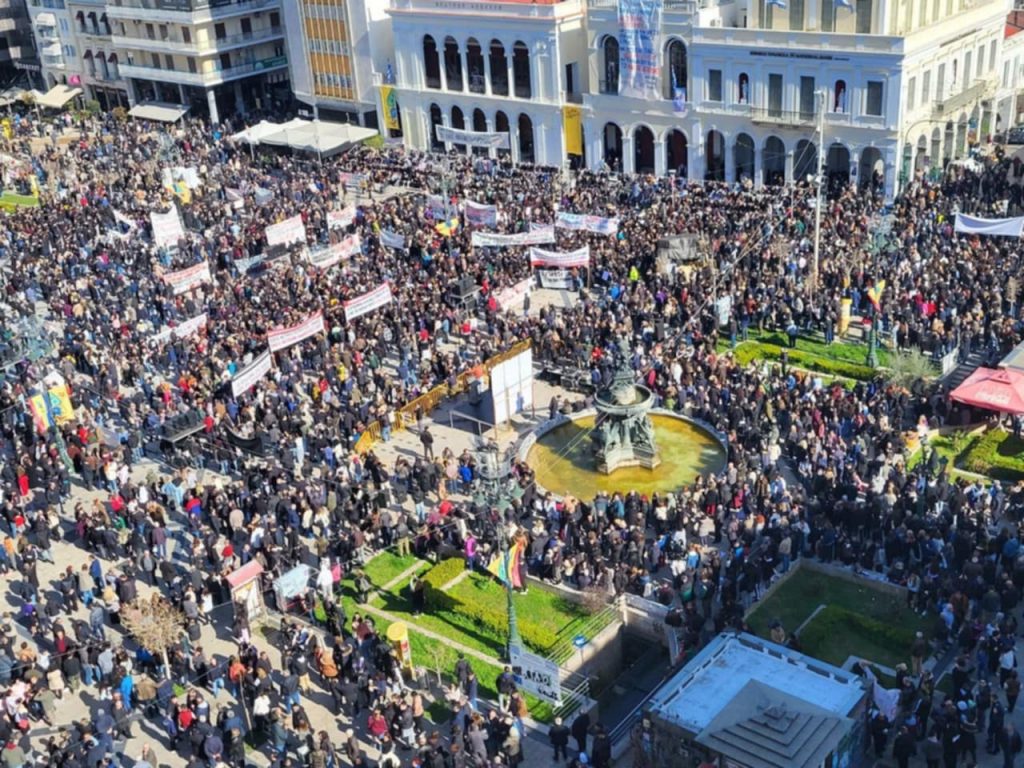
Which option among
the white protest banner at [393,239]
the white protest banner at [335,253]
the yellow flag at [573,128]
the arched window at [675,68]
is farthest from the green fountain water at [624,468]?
the yellow flag at [573,128]

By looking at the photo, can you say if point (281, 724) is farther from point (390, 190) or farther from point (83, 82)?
point (83, 82)

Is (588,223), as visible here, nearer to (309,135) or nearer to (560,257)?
(560,257)

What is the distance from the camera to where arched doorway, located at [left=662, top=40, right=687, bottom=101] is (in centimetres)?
5334

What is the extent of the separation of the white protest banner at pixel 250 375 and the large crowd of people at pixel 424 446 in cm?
83

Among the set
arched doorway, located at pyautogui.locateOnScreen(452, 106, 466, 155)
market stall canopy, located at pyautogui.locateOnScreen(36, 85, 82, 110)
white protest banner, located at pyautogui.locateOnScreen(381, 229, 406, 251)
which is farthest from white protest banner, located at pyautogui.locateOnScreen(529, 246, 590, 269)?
market stall canopy, located at pyautogui.locateOnScreen(36, 85, 82, 110)

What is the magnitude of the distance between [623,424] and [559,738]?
11.3m

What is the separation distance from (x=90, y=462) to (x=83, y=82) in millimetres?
61441

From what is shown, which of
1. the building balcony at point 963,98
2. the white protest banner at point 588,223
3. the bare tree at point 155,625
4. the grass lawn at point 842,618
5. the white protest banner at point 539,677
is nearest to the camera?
the white protest banner at point 539,677

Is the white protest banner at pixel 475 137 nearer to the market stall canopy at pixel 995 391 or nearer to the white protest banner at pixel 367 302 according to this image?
the white protest banner at pixel 367 302

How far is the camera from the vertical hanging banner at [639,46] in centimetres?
5266

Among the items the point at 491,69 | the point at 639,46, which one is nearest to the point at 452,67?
the point at 491,69

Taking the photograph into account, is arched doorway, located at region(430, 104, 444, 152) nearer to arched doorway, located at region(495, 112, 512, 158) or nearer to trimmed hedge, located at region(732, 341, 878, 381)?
arched doorway, located at region(495, 112, 512, 158)

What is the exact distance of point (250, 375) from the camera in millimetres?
33250

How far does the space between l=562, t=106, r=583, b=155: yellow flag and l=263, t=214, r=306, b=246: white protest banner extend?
16468mm
